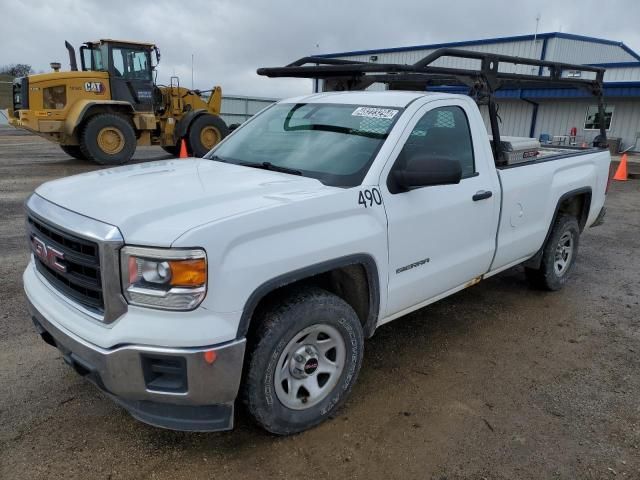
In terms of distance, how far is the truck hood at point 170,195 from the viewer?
2328mm

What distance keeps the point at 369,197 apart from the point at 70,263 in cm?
160

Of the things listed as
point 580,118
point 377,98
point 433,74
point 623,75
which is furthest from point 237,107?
point 377,98

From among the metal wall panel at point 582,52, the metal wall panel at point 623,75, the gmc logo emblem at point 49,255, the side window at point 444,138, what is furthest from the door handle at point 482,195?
the metal wall panel at point 582,52

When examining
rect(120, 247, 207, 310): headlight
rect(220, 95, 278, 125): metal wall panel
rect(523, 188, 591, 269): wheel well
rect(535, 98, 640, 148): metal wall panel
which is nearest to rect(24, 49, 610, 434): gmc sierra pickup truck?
rect(120, 247, 207, 310): headlight

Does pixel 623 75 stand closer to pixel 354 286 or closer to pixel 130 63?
pixel 130 63

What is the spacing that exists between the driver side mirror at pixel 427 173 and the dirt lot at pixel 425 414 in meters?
1.35

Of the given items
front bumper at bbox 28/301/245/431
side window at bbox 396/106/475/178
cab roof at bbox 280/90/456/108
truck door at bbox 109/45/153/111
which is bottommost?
front bumper at bbox 28/301/245/431

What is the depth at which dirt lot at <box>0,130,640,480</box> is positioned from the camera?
2.66 metres

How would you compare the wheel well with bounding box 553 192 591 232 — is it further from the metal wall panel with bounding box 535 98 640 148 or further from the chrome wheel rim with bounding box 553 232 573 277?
the metal wall panel with bounding box 535 98 640 148

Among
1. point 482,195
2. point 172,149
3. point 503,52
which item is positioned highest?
point 503,52

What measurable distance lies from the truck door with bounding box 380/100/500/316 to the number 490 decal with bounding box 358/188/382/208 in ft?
0.22

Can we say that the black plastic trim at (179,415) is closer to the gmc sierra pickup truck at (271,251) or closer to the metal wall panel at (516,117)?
the gmc sierra pickup truck at (271,251)

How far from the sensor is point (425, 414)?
3119 millimetres

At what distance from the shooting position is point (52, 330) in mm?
2672
